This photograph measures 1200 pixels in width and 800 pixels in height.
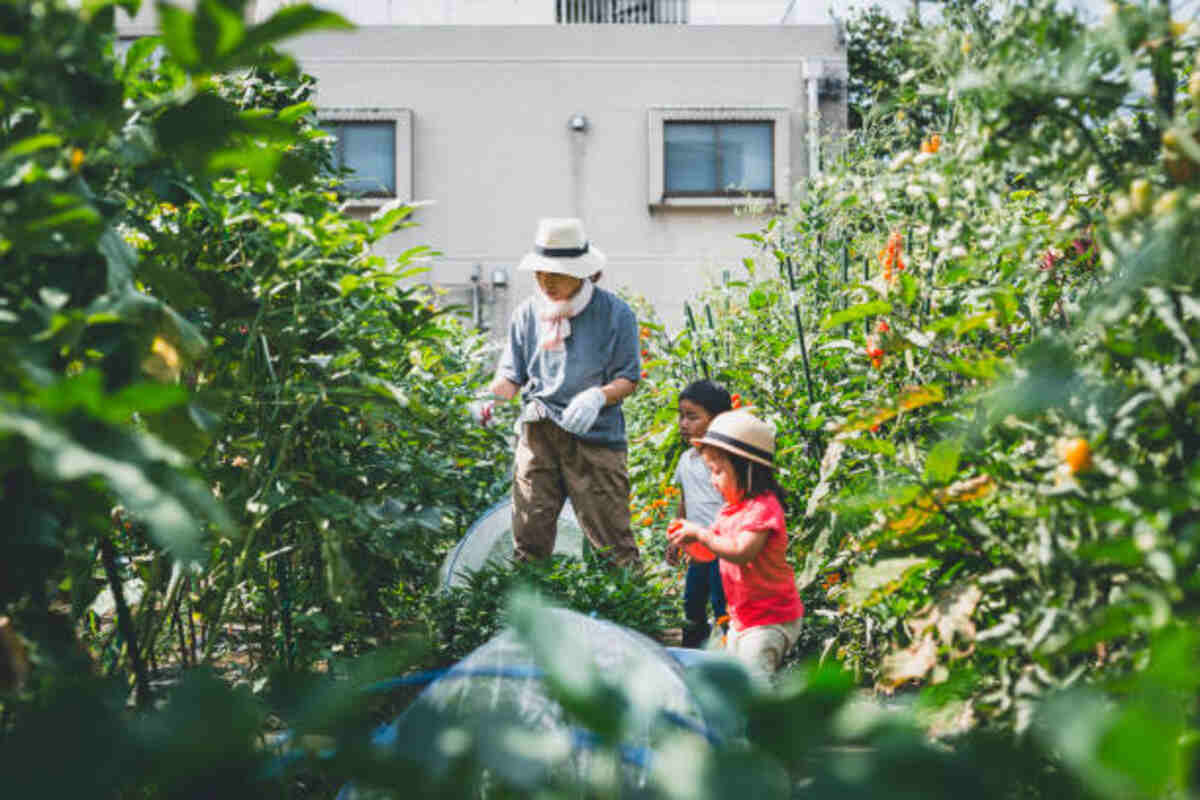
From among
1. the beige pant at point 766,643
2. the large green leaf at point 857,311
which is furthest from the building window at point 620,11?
the large green leaf at point 857,311

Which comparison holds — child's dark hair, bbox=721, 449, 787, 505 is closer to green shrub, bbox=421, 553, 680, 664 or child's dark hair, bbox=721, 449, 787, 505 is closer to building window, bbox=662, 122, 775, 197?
green shrub, bbox=421, 553, 680, 664

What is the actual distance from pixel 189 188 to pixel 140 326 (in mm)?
537

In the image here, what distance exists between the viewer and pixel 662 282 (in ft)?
40.5

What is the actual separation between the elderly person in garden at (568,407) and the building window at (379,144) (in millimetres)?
8447

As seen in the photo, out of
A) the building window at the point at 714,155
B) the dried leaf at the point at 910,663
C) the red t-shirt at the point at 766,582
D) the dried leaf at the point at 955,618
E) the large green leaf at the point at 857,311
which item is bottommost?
the red t-shirt at the point at 766,582

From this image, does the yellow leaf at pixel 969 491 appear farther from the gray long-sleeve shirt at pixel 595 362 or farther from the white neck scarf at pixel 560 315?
the white neck scarf at pixel 560 315

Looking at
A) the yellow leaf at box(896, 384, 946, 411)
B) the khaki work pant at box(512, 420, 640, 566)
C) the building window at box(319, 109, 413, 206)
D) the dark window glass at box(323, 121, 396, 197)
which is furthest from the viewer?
the dark window glass at box(323, 121, 396, 197)

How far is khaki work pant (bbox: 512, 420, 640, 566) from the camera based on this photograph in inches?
156

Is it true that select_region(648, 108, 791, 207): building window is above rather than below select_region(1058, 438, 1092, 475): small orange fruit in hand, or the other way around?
above

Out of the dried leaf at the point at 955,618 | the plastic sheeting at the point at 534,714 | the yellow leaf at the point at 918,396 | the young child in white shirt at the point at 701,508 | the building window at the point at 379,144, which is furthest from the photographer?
the building window at the point at 379,144

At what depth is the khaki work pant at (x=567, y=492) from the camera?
3.97 meters

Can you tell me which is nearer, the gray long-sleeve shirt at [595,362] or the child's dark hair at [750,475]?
the child's dark hair at [750,475]

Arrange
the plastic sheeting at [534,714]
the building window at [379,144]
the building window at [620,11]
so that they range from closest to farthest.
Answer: the plastic sheeting at [534,714] → the building window at [379,144] → the building window at [620,11]

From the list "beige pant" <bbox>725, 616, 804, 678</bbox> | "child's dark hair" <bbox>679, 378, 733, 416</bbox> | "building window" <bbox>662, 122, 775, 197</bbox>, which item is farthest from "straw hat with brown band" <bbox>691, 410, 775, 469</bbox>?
"building window" <bbox>662, 122, 775, 197</bbox>
